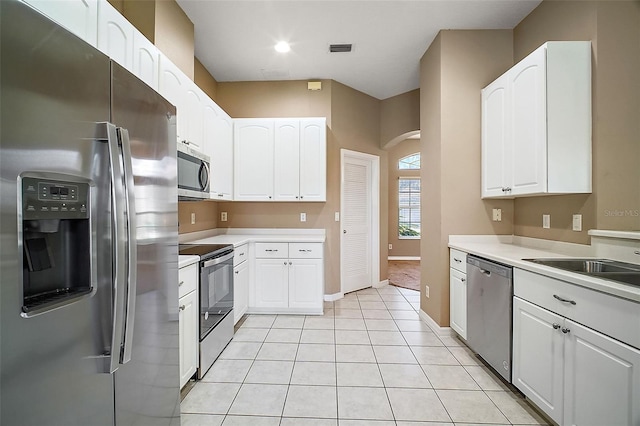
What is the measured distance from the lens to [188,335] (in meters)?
1.98

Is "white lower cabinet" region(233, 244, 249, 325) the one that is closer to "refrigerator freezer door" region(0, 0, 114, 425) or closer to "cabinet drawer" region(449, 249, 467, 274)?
"refrigerator freezer door" region(0, 0, 114, 425)

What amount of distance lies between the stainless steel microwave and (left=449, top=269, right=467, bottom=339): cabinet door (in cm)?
246

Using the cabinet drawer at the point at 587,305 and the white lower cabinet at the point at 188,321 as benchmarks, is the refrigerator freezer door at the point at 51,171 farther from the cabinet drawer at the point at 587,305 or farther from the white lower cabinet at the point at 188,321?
the cabinet drawer at the point at 587,305

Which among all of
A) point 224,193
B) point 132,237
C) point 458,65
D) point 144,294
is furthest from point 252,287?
point 458,65

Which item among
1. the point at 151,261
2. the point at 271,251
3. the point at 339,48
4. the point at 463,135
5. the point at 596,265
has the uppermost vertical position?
the point at 339,48

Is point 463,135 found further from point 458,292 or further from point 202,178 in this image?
point 202,178

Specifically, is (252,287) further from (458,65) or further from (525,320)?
(458,65)

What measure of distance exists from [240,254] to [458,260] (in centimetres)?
221

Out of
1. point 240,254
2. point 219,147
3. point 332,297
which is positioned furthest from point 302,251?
point 219,147

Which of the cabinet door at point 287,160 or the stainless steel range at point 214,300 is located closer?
the stainless steel range at point 214,300

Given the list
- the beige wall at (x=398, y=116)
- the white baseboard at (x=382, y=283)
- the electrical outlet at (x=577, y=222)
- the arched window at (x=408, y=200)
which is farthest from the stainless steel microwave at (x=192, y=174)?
the arched window at (x=408, y=200)

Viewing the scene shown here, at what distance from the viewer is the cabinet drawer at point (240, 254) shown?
2.96 metres

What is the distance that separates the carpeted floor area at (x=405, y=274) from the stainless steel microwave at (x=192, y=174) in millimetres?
3665

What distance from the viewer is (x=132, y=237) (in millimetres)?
1003
